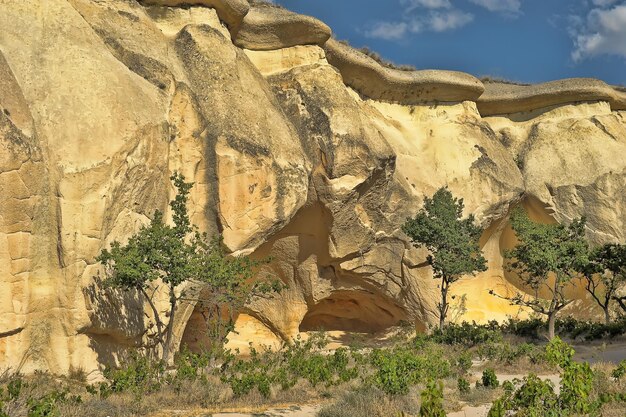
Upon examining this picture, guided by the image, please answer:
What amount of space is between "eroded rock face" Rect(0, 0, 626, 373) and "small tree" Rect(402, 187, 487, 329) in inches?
71.6

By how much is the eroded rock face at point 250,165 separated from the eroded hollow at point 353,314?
0.08 m

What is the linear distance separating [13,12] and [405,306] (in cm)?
1441

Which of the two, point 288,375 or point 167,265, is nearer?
point 288,375

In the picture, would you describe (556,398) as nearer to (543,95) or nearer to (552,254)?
(552,254)

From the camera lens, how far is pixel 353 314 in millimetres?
21719

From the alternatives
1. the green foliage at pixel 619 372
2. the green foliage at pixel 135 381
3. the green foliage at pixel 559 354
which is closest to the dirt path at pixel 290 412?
the green foliage at pixel 135 381

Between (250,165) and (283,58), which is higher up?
(283,58)

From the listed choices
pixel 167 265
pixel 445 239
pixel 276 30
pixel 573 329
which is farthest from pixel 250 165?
pixel 573 329

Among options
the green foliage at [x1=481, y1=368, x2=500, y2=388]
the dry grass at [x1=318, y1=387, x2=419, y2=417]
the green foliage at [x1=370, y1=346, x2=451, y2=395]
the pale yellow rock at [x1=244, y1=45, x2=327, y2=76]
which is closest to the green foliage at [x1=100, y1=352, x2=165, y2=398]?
the dry grass at [x1=318, y1=387, x2=419, y2=417]

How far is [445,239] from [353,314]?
5.74 meters

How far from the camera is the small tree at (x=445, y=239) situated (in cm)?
1712

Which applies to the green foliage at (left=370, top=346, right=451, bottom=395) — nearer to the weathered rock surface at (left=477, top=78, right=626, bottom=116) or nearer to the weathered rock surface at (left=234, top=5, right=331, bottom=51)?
the weathered rock surface at (left=234, top=5, right=331, bottom=51)

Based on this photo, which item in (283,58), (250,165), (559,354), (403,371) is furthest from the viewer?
(283,58)

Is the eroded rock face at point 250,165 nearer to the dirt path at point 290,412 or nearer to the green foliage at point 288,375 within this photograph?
the green foliage at point 288,375
